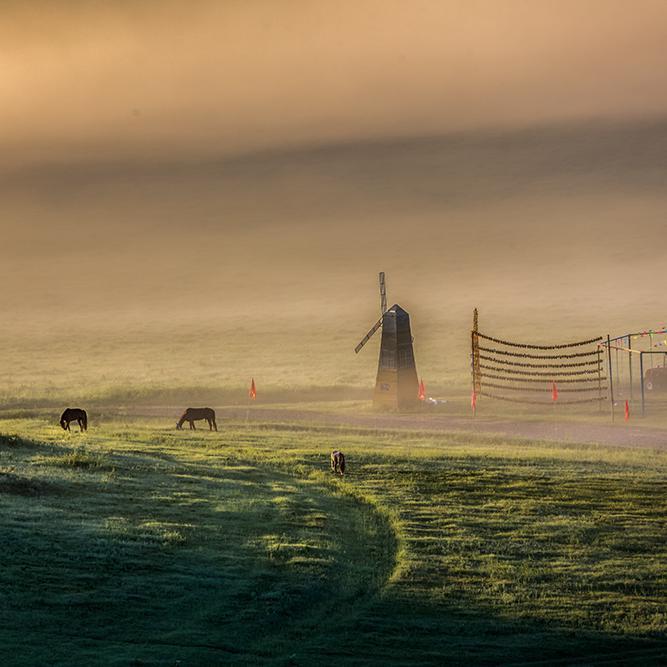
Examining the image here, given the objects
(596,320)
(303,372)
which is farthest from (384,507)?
(596,320)

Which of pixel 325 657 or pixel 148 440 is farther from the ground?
pixel 148 440

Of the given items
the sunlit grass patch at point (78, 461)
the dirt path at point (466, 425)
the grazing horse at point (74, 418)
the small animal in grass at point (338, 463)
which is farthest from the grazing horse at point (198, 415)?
the small animal in grass at point (338, 463)

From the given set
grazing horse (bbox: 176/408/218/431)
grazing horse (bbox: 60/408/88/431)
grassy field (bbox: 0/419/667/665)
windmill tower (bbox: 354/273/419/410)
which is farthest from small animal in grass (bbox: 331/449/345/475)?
windmill tower (bbox: 354/273/419/410)

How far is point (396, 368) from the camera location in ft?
220

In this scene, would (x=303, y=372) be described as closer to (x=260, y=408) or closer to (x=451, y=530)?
(x=260, y=408)

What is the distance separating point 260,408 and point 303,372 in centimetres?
3904

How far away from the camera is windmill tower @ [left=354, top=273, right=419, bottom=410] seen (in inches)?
2648

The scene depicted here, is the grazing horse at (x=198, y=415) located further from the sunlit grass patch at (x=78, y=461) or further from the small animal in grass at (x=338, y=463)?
the small animal in grass at (x=338, y=463)

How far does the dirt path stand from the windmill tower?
1.73m

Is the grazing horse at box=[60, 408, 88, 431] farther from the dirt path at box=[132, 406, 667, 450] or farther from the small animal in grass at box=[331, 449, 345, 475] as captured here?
the small animal in grass at box=[331, 449, 345, 475]

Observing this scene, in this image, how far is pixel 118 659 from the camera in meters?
22.3

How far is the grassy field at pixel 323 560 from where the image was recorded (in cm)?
2366

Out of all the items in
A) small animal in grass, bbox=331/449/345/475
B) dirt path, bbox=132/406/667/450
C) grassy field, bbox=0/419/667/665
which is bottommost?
grassy field, bbox=0/419/667/665

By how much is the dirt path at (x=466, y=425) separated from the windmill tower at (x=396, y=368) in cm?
173
